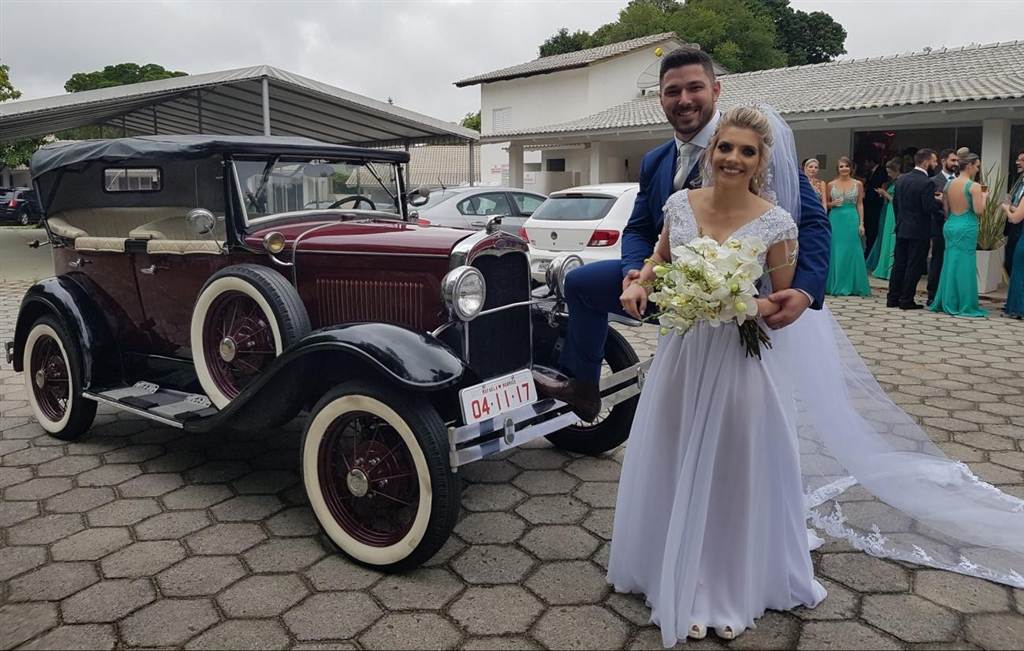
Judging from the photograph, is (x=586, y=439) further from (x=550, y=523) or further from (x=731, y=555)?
(x=731, y=555)

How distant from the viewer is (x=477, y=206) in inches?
429

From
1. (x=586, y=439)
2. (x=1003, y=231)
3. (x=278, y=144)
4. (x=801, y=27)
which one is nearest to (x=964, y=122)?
(x=1003, y=231)

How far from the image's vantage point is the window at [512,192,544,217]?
1150cm

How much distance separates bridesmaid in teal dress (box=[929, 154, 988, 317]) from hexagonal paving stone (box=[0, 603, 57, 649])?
907 centimetres

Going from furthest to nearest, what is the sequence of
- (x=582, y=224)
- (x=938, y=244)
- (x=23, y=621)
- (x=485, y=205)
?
1. (x=485, y=205)
2. (x=938, y=244)
3. (x=582, y=224)
4. (x=23, y=621)

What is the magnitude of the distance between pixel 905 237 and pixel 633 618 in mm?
8051

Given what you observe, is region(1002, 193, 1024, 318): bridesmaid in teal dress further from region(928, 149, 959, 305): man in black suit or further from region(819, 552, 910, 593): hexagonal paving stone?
region(819, 552, 910, 593): hexagonal paving stone

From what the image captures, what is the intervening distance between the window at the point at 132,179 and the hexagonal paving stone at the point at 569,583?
3268 mm

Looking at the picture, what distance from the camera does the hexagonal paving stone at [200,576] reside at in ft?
9.41

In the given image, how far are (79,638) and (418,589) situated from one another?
3.83ft

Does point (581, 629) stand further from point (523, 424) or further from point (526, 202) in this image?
point (526, 202)

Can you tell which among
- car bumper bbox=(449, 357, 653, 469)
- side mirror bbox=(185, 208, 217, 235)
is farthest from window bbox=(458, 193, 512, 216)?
car bumper bbox=(449, 357, 653, 469)

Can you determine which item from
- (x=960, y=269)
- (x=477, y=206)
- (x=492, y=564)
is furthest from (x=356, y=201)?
(x=960, y=269)

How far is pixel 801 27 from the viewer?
167 ft
